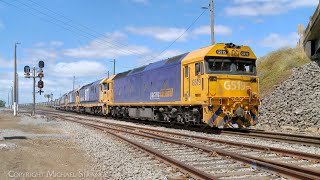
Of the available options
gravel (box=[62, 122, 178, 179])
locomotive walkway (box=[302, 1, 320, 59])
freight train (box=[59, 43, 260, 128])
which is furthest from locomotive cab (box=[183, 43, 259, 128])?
locomotive walkway (box=[302, 1, 320, 59])

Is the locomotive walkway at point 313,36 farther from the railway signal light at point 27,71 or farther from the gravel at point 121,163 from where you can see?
the railway signal light at point 27,71

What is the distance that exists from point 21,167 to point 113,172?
7.20 feet

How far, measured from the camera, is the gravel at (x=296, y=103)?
19531 millimetres

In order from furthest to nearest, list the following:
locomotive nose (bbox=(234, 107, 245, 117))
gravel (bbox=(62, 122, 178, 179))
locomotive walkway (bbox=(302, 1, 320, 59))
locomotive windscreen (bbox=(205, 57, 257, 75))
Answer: locomotive walkway (bbox=(302, 1, 320, 59)), locomotive windscreen (bbox=(205, 57, 257, 75)), locomotive nose (bbox=(234, 107, 245, 117)), gravel (bbox=(62, 122, 178, 179))

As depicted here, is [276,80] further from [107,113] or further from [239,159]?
[239,159]

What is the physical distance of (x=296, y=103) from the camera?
71.8ft

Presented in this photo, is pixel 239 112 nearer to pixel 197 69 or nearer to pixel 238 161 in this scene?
pixel 197 69

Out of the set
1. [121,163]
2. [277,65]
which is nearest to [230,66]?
[121,163]

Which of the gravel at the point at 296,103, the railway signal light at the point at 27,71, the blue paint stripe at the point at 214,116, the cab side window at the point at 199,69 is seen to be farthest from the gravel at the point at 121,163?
the railway signal light at the point at 27,71

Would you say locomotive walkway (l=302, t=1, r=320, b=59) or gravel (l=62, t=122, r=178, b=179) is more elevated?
locomotive walkway (l=302, t=1, r=320, b=59)

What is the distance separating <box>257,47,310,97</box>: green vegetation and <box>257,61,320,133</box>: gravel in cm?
186

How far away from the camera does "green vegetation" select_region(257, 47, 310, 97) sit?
29.0 m

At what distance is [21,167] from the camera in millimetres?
8375

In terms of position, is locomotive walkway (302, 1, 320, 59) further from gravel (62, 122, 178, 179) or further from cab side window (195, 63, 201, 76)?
gravel (62, 122, 178, 179)
